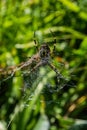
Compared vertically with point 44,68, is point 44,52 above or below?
above

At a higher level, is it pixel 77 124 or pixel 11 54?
pixel 11 54

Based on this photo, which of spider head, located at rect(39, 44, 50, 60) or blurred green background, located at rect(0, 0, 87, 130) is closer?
spider head, located at rect(39, 44, 50, 60)

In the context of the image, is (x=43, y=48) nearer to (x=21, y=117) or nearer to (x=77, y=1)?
(x=21, y=117)

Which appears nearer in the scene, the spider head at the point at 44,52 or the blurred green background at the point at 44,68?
the spider head at the point at 44,52

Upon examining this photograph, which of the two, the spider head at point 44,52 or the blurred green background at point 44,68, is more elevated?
the spider head at point 44,52

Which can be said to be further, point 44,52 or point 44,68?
point 44,68

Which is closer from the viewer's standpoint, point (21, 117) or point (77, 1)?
point (21, 117)

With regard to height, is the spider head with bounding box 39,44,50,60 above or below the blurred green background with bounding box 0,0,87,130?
above

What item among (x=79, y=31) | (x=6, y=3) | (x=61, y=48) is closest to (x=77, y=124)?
(x=61, y=48)
